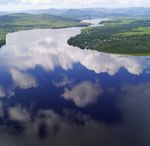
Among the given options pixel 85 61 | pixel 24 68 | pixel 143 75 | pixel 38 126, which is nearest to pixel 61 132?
pixel 38 126

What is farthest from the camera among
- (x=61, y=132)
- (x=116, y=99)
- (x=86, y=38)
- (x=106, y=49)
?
(x=86, y=38)

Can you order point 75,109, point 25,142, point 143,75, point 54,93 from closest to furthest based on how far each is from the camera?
point 25,142
point 75,109
point 54,93
point 143,75

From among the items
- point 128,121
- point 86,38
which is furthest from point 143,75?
point 86,38

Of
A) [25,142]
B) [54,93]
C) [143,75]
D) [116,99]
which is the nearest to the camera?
[25,142]

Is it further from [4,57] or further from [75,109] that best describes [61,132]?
[4,57]

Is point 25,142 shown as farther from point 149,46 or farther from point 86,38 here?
point 86,38

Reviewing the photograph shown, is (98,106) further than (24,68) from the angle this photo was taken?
No
